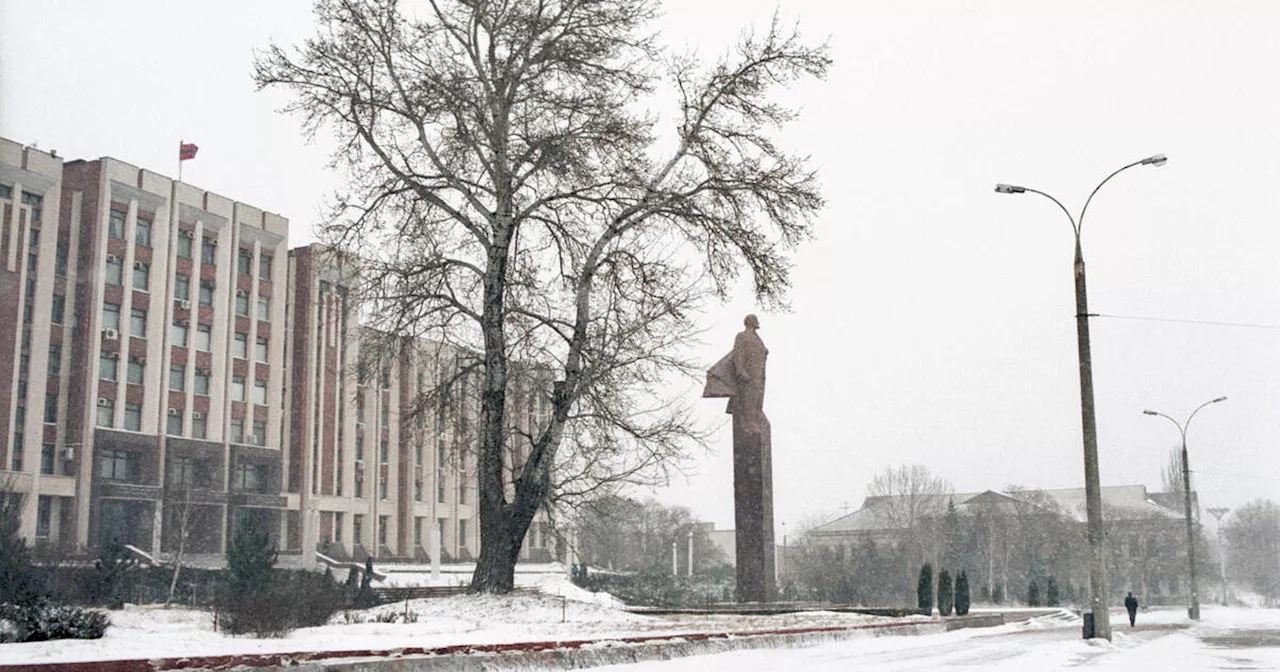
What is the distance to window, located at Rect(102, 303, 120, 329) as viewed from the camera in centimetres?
5506

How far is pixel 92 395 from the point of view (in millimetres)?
53281

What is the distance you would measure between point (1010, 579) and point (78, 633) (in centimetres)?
7853

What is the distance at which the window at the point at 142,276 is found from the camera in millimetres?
56938

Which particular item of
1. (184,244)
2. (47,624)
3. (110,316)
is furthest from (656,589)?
(47,624)

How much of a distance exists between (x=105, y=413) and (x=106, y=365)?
7.35 ft

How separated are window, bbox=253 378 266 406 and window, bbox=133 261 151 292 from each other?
9.29 meters

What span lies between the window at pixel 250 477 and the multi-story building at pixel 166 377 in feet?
0.31

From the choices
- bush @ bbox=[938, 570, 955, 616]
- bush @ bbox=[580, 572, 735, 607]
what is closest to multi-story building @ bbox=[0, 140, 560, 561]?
bush @ bbox=[580, 572, 735, 607]

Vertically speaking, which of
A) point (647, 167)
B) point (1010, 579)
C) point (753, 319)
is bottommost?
point (1010, 579)

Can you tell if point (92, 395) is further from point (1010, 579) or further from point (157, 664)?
point (1010, 579)

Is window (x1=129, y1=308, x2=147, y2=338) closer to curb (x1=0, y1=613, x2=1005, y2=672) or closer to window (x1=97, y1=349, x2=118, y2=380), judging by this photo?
window (x1=97, y1=349, x2=118, y2=380)

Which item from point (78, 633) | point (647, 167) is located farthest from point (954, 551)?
→ point (78, 633)

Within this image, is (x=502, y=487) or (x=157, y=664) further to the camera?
(x=502, y=487)

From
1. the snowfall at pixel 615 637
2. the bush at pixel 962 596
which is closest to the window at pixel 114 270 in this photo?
the snowfall at pixel 615 637
